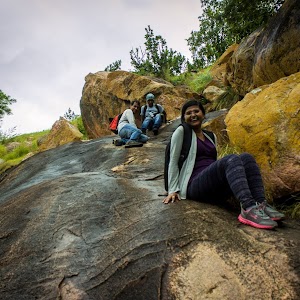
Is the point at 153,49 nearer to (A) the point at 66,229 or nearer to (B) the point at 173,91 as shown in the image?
(B) the point at 173,91

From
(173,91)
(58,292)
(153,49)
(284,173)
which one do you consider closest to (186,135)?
(284,173)

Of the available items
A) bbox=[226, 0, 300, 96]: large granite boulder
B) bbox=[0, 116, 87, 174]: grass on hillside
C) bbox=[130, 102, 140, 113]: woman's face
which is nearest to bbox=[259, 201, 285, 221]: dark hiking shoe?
bbox=[226, 0, 300, 96]: large granite boulder

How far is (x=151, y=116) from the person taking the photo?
10.1 metres

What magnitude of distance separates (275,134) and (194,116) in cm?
113

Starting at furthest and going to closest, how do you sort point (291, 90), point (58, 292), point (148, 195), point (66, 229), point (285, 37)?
point (285, 37) → point (291, 90) → point (148, 195) → point (66, 229) → point (58, 292)

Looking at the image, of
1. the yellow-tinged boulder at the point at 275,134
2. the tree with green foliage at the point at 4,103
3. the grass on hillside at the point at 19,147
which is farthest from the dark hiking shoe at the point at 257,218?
the tree with green foliage at the point at 4,103

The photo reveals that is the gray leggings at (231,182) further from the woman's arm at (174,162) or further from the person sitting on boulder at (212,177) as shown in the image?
the woman's arm at (174,162)

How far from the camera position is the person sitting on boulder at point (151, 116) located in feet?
32.6

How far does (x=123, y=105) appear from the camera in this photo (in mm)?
14492

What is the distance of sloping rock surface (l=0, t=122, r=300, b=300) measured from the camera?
2.24 m

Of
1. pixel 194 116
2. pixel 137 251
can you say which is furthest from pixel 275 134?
pixel 137 251

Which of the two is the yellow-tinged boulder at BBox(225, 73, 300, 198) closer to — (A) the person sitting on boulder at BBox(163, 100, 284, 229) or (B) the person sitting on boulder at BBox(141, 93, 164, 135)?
(A) the person sitting on boulder at BBox(163, 100, 284, 229)

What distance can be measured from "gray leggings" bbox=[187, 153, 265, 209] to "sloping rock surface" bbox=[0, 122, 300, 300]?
157mm

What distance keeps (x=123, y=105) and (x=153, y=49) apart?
553 cm
